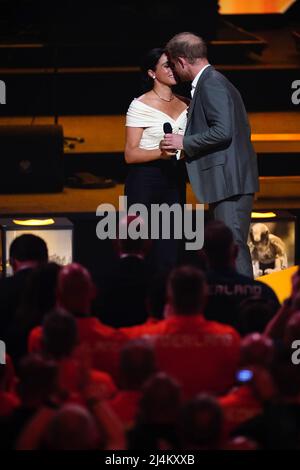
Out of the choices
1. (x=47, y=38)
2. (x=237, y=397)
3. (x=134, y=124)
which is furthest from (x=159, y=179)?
(x=47, y=38)

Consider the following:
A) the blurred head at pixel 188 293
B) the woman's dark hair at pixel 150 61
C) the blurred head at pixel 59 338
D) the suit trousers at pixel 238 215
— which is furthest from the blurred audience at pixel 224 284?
the woman's dark hair at pixel 150 61

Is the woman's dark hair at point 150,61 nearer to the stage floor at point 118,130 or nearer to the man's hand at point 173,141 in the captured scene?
the man's hand at point 173,141

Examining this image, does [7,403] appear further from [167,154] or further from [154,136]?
[154,136]

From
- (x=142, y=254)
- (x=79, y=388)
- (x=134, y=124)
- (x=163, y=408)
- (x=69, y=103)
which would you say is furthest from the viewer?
(x=69, y=103)

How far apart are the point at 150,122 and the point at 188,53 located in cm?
43

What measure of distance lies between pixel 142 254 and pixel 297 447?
1.36 meters

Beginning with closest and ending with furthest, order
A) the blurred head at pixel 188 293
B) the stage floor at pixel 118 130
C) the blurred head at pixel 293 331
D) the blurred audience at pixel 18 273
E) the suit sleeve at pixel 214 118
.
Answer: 1. the blurred head at pixel 293 331
2. the blurred head at pixel 188 293
3. the blurred audience at pixel 18 273
4. the suit sleeve at pixel 214 118
5. the stage floor at pixel 118 130

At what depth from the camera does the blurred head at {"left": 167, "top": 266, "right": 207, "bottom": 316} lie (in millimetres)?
2760

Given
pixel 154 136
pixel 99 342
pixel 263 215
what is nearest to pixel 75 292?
pixel 99 342

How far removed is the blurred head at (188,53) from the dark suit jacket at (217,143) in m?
0.05

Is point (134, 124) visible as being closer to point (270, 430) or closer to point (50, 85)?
point (270, 430)

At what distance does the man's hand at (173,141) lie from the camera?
168 inches

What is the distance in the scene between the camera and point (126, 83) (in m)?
7.80

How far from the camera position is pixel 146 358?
2.37 m
